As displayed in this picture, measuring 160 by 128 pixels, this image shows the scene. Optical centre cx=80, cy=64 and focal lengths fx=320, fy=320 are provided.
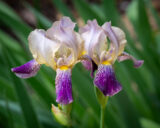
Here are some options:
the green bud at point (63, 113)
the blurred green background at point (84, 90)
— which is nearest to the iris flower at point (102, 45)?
the green bud at point (63, 113)

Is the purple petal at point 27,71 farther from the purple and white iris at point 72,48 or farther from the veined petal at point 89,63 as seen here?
the veined petal at point 89,63

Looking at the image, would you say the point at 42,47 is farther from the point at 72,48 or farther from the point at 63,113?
the point at 63,113

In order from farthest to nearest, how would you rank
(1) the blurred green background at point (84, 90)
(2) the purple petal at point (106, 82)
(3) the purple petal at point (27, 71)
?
(1) the blurred green background at point (84, 90)
(3) the purple petal at point (27, 71)
(2) the purple petal at point (106, 82)

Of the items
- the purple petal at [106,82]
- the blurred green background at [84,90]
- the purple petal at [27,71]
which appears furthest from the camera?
the blurred green background at [84,90]

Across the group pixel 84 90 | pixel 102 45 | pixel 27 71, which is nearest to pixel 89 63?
pixel 102 45

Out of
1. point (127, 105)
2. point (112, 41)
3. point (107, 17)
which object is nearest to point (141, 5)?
point (107, 17)

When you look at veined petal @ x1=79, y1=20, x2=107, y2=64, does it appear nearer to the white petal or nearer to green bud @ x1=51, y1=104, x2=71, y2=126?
the white petal

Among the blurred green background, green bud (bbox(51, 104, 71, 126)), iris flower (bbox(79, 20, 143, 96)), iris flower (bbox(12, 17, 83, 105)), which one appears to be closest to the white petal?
iris flower (bbox(79, 20, 143, 96))

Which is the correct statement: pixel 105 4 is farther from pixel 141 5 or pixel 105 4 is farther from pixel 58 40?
pixel 58 40
